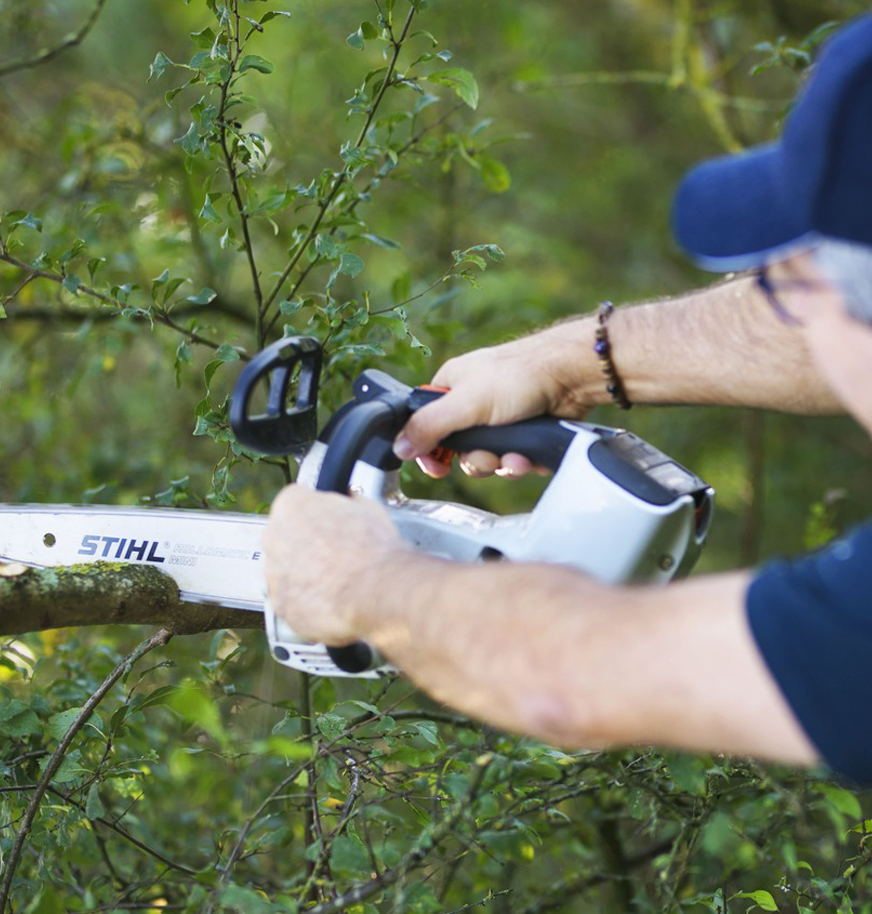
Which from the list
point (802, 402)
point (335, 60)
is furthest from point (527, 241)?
point (802, 402)

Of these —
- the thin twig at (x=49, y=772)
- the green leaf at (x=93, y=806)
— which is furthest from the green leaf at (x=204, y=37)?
the green leaf at (x=93, y=806)

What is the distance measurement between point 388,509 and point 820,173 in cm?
85

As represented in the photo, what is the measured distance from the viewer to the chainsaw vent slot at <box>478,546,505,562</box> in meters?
1.60

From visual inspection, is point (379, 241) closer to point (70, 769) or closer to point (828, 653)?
point (70, 769)

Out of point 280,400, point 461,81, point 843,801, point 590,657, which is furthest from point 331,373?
point 843,801

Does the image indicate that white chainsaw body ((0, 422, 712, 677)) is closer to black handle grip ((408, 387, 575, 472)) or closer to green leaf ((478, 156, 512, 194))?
black handle grip ((408, 387, 575, 472))

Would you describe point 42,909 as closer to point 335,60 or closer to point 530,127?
point 335,60

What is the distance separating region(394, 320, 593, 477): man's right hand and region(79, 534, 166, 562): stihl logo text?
46 centimetres

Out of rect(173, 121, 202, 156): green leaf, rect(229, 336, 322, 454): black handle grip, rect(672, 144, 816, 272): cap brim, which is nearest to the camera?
rect(672, 144, 816, 272): cap brim

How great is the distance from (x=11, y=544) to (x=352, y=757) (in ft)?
2.52

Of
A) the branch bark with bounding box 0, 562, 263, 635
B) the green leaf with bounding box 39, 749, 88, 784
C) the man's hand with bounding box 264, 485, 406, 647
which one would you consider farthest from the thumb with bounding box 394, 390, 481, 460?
the green leaf with bounding box 39, 749, 88, 784

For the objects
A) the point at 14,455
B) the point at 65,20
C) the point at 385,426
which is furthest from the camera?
the point at 65,20

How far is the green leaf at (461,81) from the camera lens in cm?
190

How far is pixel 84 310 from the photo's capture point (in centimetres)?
293
